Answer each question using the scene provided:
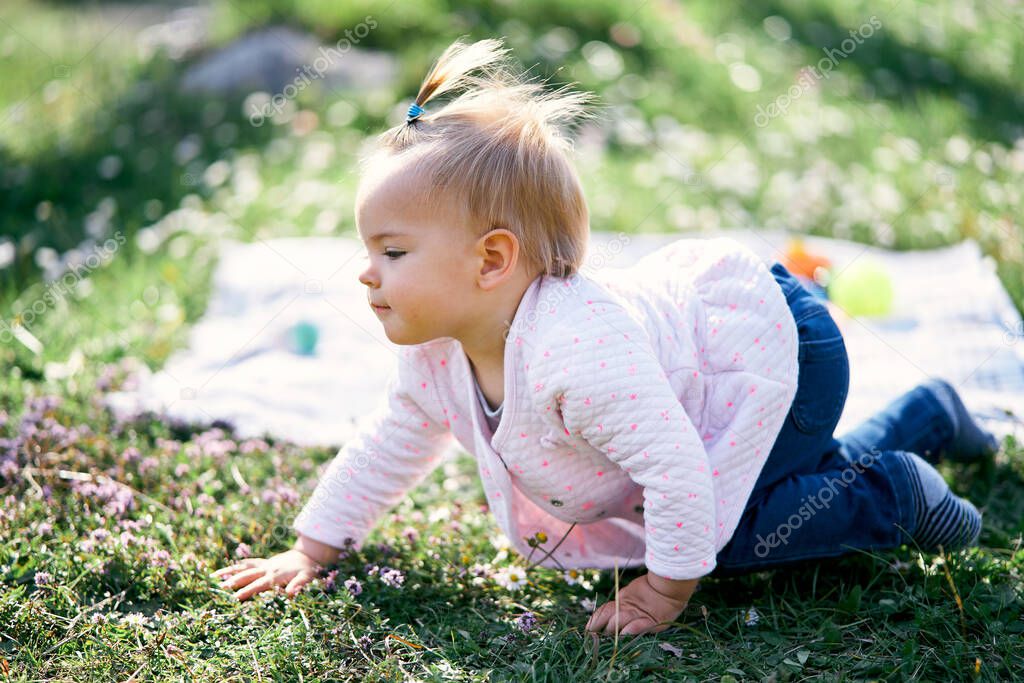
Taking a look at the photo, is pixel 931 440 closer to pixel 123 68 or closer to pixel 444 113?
pixel 444 113

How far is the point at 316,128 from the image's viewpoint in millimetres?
5105

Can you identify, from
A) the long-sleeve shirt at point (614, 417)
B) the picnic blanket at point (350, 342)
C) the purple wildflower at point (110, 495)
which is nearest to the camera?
the long-sleeve shirt at point (614, 417)

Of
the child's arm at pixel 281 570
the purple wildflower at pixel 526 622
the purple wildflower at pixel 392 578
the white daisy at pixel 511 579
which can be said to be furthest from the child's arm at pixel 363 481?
the purple wildflower at pixel 526 622

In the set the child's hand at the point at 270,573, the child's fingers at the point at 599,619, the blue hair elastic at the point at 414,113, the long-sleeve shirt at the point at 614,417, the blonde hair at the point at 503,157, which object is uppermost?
the blue hair elastic at the point at 414,113

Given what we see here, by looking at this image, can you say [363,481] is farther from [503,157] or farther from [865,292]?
[865,292]

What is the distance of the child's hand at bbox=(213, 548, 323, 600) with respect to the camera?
214cm

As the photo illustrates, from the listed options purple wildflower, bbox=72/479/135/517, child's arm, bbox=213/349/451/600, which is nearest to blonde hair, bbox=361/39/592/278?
child's arm, bbox=213/349/451/600

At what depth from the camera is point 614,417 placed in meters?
1.88

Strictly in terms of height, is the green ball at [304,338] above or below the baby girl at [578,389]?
below

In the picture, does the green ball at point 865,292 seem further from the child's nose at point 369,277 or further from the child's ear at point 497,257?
the child's nose at point 369,277

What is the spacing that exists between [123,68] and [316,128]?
55.4 inches

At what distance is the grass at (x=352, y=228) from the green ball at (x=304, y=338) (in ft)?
1.29

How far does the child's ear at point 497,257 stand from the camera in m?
1.94

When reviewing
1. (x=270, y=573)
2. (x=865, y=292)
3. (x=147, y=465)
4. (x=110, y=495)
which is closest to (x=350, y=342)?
(x=147, y=465)
